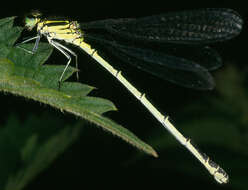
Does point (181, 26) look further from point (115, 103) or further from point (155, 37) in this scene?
point (115, 103)

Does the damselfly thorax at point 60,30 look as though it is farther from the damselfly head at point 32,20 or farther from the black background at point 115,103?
the black background at point 115,103

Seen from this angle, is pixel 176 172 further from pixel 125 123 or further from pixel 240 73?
pixel 240 73

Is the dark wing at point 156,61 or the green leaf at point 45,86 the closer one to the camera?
the green leaf at point 45,86

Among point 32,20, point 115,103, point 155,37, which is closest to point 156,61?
point 155,37

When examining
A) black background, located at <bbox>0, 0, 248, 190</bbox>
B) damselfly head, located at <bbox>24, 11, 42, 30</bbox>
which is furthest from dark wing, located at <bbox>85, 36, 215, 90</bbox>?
black background, located at <bbox>0, 0, 248, 190</bbox>

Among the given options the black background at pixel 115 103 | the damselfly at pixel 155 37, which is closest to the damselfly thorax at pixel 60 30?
the damselfly at pixel 155 37

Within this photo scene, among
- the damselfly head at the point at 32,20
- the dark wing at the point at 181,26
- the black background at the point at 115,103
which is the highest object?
the damselfly head at the point at 32,20

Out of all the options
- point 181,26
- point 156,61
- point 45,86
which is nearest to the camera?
point 45,86
